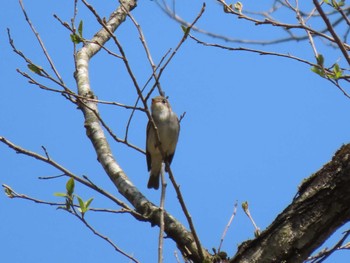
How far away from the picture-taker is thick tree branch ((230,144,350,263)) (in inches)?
106

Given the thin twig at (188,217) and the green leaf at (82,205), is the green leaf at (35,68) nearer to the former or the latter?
the green leaf at (82,205)

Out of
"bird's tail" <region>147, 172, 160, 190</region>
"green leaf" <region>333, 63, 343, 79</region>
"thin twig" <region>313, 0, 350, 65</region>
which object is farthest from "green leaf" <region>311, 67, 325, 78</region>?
"bird's tail" <region>147, 172, 160, 190</region>

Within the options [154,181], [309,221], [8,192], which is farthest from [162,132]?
[309,221]

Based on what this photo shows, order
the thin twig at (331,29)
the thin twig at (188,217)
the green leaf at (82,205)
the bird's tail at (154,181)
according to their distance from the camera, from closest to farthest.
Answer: the thin twig at (331,29)
the thin twig at (188,217)
the green leaf at (82,205)
the bird's tail at (154,181)

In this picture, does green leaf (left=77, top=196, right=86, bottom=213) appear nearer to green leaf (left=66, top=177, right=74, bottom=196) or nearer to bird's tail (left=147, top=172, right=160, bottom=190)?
green leaf (left=66, top=177, right=74, bottom=196)

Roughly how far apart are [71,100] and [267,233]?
5.51ft

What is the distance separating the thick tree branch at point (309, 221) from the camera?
270cm

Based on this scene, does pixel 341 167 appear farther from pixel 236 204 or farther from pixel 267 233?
pixel 236 204

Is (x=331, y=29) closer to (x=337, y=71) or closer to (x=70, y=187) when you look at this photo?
(x=337, y=71)

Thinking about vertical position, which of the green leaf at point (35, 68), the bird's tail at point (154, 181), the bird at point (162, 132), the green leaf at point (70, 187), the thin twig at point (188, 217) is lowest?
the thin twig at point (188, 217)

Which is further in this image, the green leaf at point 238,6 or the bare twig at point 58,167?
the green leaf at point 238,6

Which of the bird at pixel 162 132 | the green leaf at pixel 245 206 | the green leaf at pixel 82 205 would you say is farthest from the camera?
the bird at pixel 162 132

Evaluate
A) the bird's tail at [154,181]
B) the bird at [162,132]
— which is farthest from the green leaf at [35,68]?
the bird's tail at [154,181]

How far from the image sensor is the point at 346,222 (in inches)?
107
